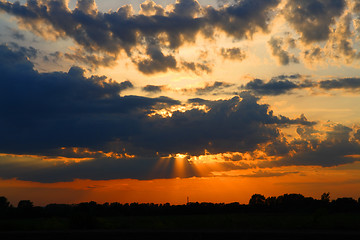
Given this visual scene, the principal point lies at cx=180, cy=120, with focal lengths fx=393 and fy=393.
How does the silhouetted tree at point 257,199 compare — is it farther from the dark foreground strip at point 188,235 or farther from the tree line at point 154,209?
the dark foreground strip at point 188,235

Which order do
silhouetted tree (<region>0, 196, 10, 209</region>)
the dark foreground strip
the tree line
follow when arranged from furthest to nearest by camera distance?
silhouetted tree (<region>0, 196, 10, 209</region>) → the tree line → the dark foreground strip

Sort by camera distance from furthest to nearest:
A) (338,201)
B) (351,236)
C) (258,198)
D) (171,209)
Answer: (258,198) → (338,201) → (171,209) → (351,236)

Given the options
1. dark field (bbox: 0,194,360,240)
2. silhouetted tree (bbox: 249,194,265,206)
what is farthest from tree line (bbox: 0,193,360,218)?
silhouetted tree (bbox: 249,194,265,206)

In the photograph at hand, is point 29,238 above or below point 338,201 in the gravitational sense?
below

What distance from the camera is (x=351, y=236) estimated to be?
3209 centimetres

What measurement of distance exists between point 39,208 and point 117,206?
21.7 metres

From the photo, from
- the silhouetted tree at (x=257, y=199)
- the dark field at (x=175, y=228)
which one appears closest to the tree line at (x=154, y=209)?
the dark field at (x=175, y=228)

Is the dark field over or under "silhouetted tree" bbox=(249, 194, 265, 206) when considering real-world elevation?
under

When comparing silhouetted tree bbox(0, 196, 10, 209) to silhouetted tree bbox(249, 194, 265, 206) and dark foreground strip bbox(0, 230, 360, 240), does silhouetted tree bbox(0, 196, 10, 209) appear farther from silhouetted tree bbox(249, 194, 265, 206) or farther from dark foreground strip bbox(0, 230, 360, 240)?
dark foreground strip bbox(0, 230, 360, 240)

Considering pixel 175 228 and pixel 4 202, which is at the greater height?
pixel 4 202

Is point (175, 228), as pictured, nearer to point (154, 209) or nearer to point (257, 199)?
point (154, 209)

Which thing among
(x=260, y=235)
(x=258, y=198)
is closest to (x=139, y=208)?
(x=258, y=198)

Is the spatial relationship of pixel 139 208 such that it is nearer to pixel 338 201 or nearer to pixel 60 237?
pixel 338 201

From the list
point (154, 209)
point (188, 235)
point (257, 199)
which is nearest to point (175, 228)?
point (188, 235)
